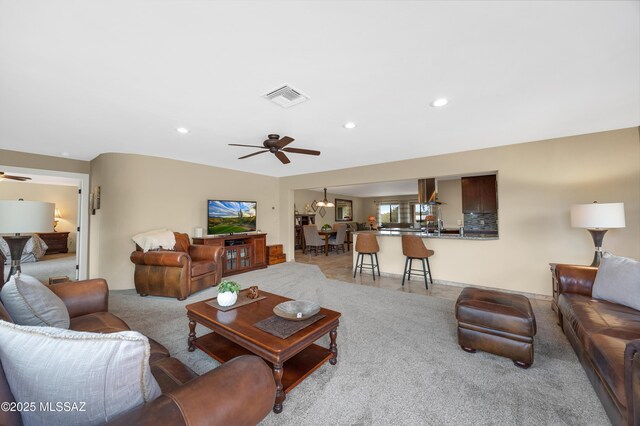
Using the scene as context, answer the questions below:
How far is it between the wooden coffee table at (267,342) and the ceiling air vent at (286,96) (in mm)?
1954

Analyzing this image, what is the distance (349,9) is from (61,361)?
1948 mm

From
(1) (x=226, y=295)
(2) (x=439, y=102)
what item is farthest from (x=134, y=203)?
(2) (x=439, y=102)

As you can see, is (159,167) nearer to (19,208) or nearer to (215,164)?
(215,164)

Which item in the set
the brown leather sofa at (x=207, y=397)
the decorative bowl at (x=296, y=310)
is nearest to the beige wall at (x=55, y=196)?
the decorative bowl at (x=296, y=310)

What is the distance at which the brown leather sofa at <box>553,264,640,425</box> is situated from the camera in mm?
1115

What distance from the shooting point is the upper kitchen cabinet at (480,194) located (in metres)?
4.90

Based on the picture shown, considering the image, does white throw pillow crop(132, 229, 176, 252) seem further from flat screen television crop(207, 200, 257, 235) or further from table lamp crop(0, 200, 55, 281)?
table lamp crop(0, 200, 55, 281)

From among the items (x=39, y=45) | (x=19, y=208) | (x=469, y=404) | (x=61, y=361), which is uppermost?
(x=39, y=45)

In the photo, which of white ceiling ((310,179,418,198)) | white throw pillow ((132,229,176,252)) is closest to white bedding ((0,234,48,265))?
white throw pillow ((132,229,176,252))

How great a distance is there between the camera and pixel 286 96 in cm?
233

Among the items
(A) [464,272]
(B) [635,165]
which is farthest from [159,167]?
(B) [635,165]

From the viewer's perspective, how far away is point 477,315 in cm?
209

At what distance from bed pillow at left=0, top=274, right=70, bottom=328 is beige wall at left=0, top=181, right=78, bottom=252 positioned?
26.8 feet

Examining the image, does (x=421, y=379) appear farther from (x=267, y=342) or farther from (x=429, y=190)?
(x=429, y=190)
